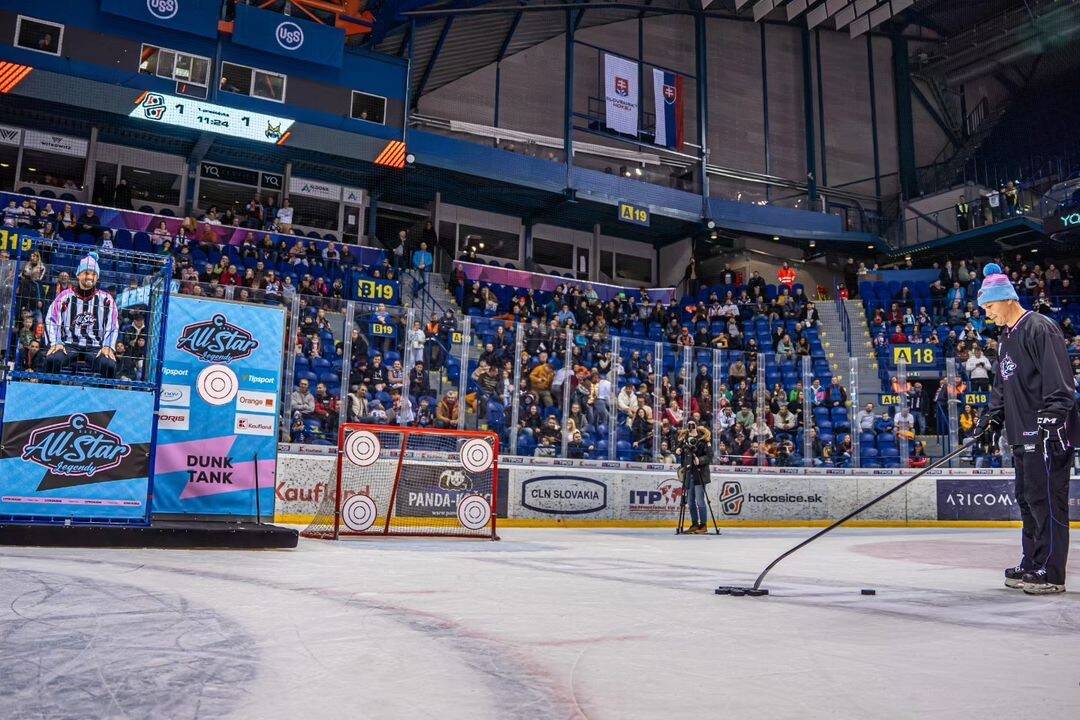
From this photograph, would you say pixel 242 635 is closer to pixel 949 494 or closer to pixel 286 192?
pixel 949 494

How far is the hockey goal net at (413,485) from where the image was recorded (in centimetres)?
1020

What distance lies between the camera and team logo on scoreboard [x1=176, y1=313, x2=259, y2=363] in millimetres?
8445

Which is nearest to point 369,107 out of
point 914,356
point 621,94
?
point 621,94

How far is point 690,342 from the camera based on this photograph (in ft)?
77.6

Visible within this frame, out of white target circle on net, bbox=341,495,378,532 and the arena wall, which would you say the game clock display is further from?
white target circle on net, bbox=341,495,378,532

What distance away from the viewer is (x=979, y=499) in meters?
18.0

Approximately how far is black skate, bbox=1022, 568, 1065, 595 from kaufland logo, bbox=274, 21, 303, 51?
2372 centimetres

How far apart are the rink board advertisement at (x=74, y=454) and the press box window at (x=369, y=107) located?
1963 centimetres

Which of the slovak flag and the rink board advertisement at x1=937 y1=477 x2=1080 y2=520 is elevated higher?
the slovak flag

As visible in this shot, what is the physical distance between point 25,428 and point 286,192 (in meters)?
19.7

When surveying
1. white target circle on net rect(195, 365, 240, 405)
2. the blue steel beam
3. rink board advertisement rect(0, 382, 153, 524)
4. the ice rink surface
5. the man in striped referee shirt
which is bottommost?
the ice rink surface

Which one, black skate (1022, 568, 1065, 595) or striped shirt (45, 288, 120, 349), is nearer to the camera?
black skate (1022, 568, 1065, 595)

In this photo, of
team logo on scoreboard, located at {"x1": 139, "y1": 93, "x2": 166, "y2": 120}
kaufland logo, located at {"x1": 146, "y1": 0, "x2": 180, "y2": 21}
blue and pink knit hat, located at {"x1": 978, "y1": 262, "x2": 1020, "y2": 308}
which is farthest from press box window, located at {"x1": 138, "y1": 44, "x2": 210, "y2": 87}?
blue and pink knit hat, located at {"x1": 978, "y1": 262, "x2": 1020, "y2": 308}

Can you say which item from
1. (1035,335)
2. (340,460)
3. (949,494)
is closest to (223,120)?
(340,460)
